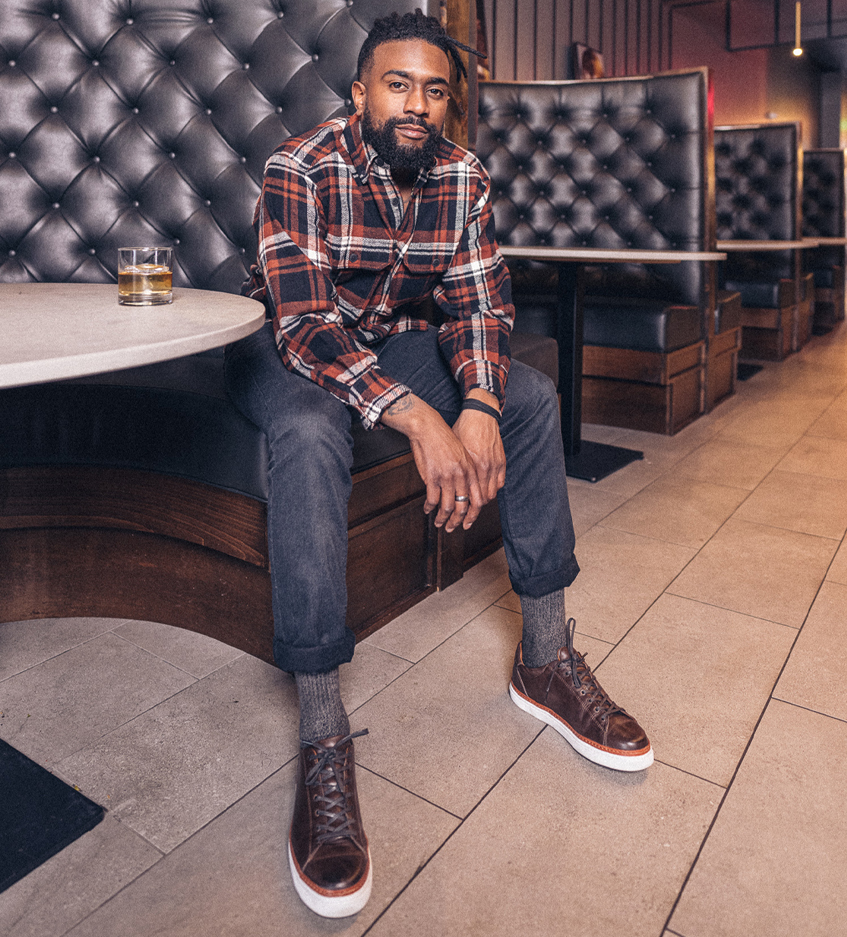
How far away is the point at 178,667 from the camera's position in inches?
58.4

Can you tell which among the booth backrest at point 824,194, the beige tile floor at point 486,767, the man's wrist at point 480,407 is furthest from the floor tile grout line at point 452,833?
the booth backrest at point 824,194

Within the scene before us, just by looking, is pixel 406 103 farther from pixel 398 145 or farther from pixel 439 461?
pixel 439 461

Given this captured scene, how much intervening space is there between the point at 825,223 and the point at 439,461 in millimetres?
6003

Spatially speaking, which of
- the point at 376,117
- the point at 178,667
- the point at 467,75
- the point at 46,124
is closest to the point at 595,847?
the point at 178,667

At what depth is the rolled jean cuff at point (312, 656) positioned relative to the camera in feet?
3.47

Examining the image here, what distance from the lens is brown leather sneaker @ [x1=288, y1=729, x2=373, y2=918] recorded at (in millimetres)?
934

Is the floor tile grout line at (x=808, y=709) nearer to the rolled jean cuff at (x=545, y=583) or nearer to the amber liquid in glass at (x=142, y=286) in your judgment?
the rolled jean cuff at (x=545, y=583)

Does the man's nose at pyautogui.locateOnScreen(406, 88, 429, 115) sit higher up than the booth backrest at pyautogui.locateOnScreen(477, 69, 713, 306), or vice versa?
the booth backrest at pyautogui.locateOnScreen(477, 69, 713, 306)

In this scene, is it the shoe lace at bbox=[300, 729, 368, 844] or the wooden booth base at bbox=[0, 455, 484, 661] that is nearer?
the shoe lace at bbox=[300, 729, 368, 844]

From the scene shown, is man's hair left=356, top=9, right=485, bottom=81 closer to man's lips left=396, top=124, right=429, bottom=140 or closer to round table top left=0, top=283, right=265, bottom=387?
man's lips left=396, top=124, right=429, bottom=140

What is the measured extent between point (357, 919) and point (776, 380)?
3.98m

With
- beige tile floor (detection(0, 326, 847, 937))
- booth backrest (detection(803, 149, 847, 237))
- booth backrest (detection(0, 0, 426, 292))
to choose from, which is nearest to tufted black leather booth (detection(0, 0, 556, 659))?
booth backrest (detection(0, 0, 426, 292))

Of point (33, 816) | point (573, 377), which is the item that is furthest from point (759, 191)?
point (33, 816)

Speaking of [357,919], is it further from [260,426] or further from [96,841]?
[260,426]
